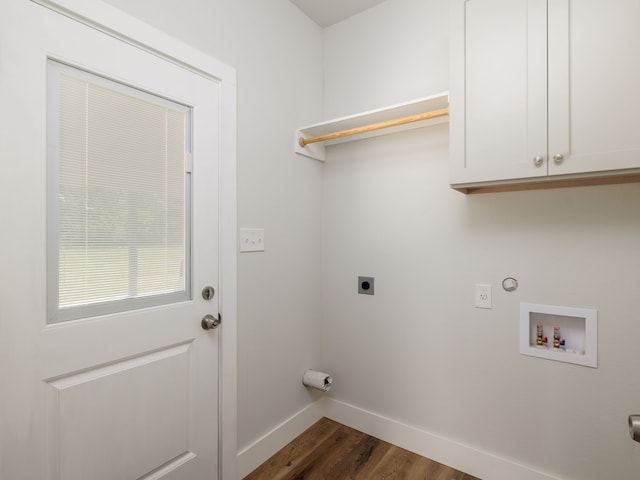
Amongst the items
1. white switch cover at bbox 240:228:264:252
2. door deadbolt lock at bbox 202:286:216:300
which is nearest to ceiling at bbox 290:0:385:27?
white switch cover at bbox 240:228:264:252

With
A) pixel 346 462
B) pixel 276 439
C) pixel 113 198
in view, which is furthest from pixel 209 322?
pixel 346 462

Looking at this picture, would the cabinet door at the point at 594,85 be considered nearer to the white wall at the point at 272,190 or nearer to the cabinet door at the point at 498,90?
the cabinet door at the point at 498,90

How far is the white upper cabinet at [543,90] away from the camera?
1.13 meters

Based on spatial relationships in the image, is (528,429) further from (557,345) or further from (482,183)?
(482,183)

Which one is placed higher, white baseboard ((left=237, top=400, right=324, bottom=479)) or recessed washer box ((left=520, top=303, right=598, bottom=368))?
recessed washer box ((left=520, top=303, right=598, bottom=368))

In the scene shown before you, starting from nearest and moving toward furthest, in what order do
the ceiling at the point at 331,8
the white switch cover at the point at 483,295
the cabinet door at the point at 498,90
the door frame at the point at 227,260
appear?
the cabinet door at the point at 498,90, the door frame at the point at 227,260, the white switch cover at the point at 483,295, the ceiling at the point at 331,8

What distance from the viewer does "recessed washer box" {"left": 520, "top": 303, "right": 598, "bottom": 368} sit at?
141 cm

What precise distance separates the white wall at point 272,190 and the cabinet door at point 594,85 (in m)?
1.26

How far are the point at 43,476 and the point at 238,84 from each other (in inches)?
66.2

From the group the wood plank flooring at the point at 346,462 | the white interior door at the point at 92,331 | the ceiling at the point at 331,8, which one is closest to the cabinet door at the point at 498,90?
the ceiling at the point at 331,8

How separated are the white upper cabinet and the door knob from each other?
122 centimetres

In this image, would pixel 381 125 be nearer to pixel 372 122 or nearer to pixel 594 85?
pixel 372 122

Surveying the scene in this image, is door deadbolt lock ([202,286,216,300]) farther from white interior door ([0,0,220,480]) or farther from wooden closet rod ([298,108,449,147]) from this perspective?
wooden closet rod ([298,108,449,147])

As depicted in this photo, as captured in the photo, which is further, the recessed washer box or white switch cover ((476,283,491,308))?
white switch cover ((476,283,491,308))
